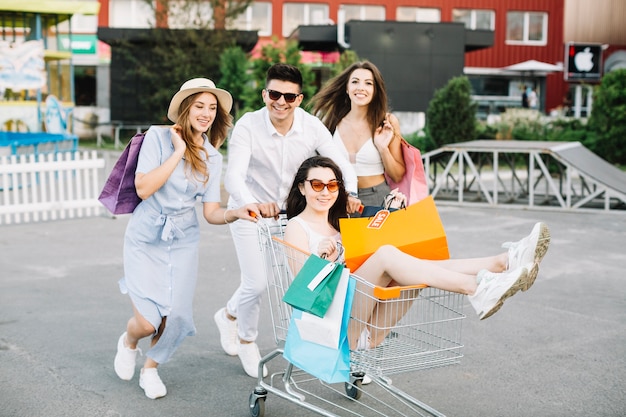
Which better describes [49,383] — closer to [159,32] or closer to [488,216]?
[488,216]

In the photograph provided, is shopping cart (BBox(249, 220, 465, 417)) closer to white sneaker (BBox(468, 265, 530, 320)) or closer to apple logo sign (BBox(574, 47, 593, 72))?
white sneaker (BBox(468, 265, 530, 320))

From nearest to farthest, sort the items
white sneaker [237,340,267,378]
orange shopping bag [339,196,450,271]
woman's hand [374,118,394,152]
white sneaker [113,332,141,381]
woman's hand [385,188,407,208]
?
orange shopping bag [339,196,450,271]
woman's hand [385,188,407,208]
white sneaker [113,332,141,381]
white sneaker [237,340,267,378]
woman's hand [374,118,394,152]

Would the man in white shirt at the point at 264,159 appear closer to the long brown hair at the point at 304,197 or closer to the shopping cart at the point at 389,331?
the long brown hair at the point at 304,197

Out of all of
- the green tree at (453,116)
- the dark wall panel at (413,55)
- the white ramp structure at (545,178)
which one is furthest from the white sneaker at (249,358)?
the dark wall panel at (413,55)

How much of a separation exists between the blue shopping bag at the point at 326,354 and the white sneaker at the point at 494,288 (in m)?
0.60

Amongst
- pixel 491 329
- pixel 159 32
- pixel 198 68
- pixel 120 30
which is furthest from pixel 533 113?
pixel 491 329

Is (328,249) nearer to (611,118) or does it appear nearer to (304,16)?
(611,118)

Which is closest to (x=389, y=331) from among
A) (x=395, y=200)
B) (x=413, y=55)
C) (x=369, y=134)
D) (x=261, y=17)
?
(x=395, y=200)

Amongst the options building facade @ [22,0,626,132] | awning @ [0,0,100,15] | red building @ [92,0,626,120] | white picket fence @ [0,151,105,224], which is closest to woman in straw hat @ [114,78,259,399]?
white picket fence @ [0,151,105,224]

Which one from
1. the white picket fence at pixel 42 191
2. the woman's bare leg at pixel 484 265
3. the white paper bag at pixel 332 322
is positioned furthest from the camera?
the white picket fence at pixel 42 191

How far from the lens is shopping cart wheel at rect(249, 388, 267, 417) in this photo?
177 inches

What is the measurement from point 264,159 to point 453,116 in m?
16.5

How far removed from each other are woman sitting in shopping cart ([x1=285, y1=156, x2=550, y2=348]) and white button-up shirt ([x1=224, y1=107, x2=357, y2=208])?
415 millimetres

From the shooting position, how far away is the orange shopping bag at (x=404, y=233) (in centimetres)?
430
